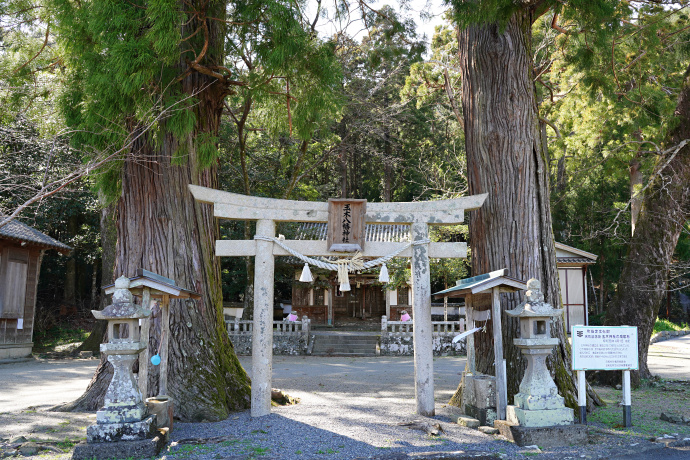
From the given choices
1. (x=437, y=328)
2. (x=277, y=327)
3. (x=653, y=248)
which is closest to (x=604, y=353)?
(x=653, y=248)

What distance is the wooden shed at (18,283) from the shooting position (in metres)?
14.2

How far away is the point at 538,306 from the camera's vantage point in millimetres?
5199

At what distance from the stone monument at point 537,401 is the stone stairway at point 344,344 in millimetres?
11750

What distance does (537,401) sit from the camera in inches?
197

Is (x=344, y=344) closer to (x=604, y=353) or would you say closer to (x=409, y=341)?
(x=409, y=341)

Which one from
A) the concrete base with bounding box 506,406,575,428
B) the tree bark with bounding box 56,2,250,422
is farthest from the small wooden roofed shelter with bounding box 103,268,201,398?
the concrete base with bounding box 506,406,575,428

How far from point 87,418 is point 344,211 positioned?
3.97 meters

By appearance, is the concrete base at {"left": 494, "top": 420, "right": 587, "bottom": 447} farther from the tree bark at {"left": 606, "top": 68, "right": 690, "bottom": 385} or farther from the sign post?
the tree bark at {"left": 606, "top": 68, "right": 690, "bottom": 385}

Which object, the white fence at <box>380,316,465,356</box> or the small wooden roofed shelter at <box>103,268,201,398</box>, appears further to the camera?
the white fence at <box>380,316,465,356</box>

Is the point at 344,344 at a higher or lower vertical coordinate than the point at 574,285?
lower

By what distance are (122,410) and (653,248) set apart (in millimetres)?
8153

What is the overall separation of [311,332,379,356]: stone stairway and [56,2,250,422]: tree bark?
997 cm

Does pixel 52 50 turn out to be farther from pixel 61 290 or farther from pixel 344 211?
pixel 61 290

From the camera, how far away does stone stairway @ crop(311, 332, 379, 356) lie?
1675 centimetres
